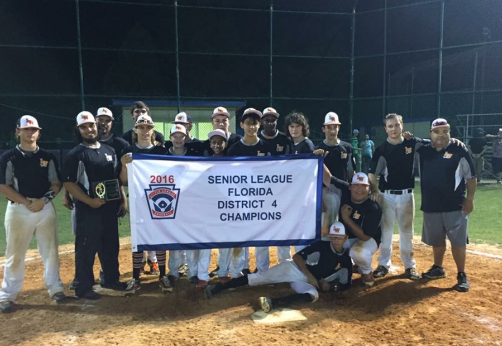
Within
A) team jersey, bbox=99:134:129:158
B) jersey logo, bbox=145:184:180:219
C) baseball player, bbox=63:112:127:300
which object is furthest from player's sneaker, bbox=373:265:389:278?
team jersey, bbox=99:134:129:158

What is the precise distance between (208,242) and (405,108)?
76.8 feet

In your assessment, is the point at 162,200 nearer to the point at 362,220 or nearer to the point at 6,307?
the point at 6,307

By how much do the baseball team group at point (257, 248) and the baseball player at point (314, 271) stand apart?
12 mm

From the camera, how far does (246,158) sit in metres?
5.05

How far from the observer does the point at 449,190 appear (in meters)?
5.17

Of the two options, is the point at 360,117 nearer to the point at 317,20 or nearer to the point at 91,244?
the point at 317,20

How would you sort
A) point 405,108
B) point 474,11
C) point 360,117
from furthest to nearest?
point 360,117 < point 405,108 < point 474,11

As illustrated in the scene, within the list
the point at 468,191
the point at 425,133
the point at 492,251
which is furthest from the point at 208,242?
the point at 425,133

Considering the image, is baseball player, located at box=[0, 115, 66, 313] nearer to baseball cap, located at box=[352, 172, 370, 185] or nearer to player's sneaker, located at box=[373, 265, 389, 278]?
baseball cap, located at box=[352, 172, 370, 185]

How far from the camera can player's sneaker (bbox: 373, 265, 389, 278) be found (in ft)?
18.4

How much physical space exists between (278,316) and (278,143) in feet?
7.41

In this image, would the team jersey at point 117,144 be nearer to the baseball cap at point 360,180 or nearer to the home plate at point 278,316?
the home plate at point 278,316

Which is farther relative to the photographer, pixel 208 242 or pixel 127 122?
pixel 127 122

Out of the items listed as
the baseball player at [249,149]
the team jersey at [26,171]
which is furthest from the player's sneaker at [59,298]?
the baseball player at [249,149]
